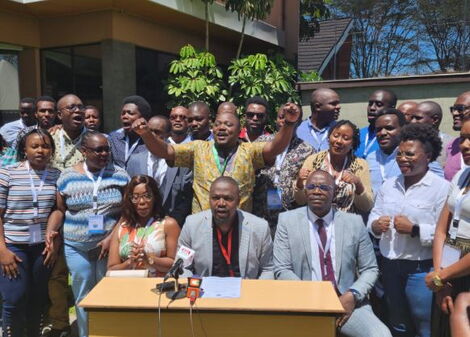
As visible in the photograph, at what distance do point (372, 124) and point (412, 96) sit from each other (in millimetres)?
3159

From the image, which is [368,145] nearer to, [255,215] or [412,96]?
[255,215]

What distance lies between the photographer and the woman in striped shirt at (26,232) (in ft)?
11.3

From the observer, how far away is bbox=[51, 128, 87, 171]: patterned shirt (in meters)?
4.11

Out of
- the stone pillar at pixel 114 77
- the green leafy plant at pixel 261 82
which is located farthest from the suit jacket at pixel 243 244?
the green leafy plant at pixel 261 82

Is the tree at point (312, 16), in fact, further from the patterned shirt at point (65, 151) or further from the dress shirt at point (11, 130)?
the patterned shirt at point (65, 151)

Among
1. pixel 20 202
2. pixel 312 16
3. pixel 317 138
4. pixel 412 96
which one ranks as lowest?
pixel 20 202

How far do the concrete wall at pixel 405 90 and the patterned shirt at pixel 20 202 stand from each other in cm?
550

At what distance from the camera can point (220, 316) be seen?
7.47 feet

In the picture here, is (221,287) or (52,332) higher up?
(221,287)

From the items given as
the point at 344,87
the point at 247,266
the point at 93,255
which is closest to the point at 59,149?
the point at 93,255

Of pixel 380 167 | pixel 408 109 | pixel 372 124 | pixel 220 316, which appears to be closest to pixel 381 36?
pixel 408 109

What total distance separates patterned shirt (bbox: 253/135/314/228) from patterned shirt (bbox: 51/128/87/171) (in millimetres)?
1737

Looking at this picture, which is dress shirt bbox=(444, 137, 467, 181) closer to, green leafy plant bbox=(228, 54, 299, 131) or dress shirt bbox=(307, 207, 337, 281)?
dress shirt bbox=(307, 207, 337, 281)

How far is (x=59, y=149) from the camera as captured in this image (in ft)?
13.9
